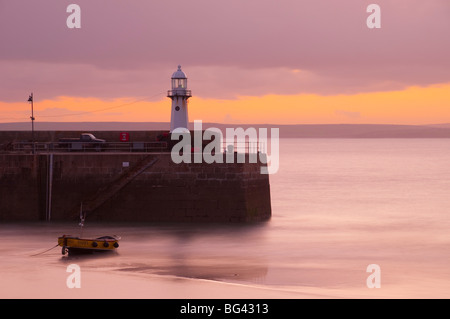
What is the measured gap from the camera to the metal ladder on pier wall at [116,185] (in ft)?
115

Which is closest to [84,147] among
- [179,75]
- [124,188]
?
[124,188]

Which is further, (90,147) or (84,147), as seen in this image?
(90,147)

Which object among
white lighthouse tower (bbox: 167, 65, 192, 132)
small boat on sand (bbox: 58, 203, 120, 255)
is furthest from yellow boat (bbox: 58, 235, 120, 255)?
white lighthouse tower (bbox: 167, 65, 192, 132)

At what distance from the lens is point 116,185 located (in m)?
35.2

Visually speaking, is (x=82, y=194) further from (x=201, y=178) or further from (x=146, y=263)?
(x=146, y=263)

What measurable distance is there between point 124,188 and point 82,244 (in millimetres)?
7217

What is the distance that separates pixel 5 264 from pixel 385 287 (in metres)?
11.4

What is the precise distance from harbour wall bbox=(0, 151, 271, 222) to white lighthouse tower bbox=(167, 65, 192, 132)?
11183 millimetres

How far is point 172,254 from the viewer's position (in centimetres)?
3008

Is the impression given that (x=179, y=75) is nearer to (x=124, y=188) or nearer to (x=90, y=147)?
(x=90, y=147)

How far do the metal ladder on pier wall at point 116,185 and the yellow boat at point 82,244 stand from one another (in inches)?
259

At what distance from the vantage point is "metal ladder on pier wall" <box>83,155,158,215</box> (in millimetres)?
35094

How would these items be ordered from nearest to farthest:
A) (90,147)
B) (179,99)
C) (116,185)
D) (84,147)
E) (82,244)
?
(82,244) < (116,185) < (84,147) < (90,147) < (179,99)
